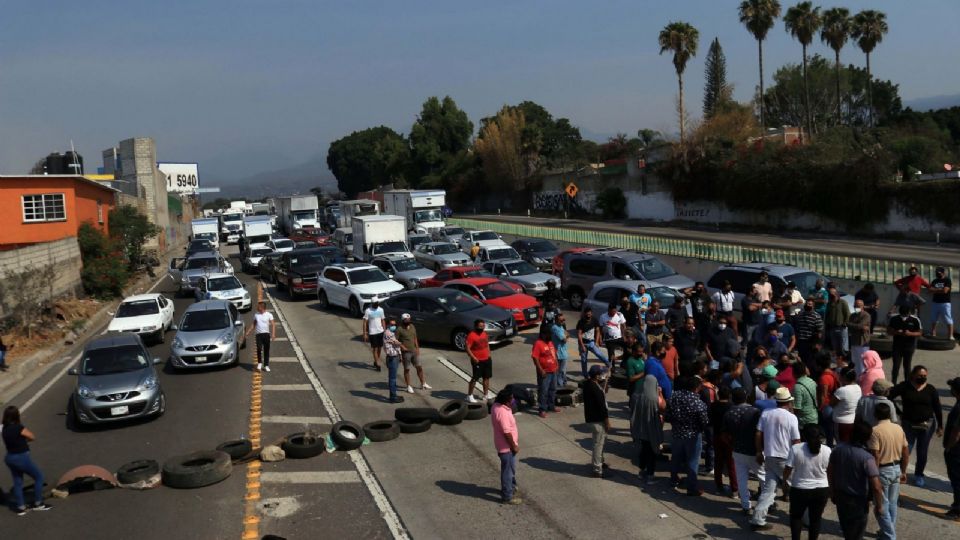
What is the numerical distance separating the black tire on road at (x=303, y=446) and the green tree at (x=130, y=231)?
32.0 meters

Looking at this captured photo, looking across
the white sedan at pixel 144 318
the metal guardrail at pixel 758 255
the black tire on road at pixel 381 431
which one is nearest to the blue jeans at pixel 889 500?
the black tire on road at pixel 381 431

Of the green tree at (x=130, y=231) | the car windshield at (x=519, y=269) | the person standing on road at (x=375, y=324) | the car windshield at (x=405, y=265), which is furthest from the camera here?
the green tree at (x=130, y=231)

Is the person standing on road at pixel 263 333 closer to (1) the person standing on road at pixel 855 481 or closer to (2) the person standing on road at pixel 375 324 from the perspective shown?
(2) the person standing on road at pixel 375 324

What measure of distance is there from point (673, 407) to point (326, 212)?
69449 millimetres

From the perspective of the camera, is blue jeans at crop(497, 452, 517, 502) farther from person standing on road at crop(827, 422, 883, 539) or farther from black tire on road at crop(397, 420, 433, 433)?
person standing on road at crop(827, 422, 883, 539)

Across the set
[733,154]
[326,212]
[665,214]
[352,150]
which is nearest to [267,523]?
[733,154]

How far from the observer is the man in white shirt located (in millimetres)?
8625

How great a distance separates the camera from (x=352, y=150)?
144 meters

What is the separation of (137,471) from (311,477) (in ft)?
8.23

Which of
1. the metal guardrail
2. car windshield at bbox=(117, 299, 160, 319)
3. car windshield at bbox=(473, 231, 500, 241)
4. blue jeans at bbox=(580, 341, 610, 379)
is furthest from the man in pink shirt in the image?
car windshield at bbox=(473, 231, 500, 241)

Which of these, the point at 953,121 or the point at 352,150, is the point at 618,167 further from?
the point at 352,150

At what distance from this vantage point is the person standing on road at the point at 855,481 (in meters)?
7.57

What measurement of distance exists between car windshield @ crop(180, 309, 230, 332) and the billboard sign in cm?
12547

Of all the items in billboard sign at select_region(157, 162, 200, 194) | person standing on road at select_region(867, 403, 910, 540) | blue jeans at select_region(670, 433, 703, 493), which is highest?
billboard sign at select_region(157, 162, 200, 194)
